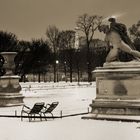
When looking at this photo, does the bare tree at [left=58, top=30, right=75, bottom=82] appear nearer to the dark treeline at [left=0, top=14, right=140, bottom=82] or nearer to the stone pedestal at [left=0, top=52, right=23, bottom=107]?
the dark treeline at [left=0, top=14, right=140, bottom=82]

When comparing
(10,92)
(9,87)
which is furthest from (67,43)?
(10,92)

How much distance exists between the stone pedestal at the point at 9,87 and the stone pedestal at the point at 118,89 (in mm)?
11794

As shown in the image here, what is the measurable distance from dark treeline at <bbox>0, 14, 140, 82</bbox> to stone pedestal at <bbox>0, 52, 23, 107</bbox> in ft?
125

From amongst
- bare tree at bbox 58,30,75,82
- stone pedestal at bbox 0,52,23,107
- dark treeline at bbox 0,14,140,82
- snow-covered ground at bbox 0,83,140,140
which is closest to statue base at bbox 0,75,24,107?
stone pedestal at bbox 0,52,23,107

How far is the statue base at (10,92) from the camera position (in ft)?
107

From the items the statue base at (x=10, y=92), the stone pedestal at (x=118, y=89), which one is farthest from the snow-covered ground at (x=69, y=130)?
the statue base at (x=10, y=92)

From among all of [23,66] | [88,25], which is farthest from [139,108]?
[88,25]

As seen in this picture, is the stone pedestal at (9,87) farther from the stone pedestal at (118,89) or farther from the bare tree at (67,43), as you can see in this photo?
the bare tree at (67,43)

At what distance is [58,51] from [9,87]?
239ft

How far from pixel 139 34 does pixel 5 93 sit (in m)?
55.5

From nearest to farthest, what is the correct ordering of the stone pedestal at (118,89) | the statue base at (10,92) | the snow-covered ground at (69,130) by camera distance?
the snow-covered ground at (69,130), the stone pedestal at (118,89), the statue base at (10,92)

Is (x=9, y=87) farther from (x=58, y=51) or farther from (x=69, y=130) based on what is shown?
(x=58, y=51)

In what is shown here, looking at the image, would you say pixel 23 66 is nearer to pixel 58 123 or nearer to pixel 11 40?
pixel 11 40

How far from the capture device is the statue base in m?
32.7
